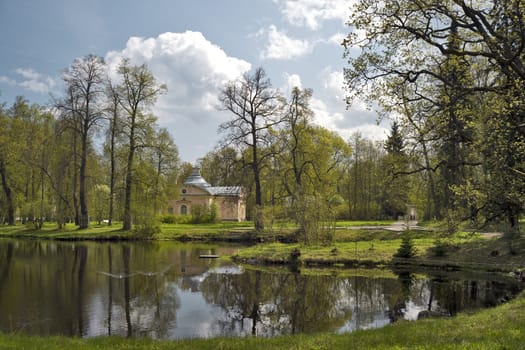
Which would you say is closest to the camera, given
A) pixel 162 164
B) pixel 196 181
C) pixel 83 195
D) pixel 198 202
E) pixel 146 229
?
pixel 146 229

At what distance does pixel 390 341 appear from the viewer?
280 inches

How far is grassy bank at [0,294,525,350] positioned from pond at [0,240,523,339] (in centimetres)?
208

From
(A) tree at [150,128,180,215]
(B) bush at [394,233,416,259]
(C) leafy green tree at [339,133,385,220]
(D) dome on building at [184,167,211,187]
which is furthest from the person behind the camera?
(D) dome on building at [184,167,211,187]

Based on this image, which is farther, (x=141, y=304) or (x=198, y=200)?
(x=198, y=200)

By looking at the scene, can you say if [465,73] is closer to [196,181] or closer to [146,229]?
[146,229]

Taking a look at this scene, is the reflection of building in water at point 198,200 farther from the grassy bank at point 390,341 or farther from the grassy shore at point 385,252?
the grassy bank at point 390,341

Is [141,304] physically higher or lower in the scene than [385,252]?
lower

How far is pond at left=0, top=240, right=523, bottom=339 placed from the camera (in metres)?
10.8

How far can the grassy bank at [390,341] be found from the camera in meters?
6.57

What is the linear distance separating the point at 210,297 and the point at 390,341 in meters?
8.13

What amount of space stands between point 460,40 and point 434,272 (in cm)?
1022

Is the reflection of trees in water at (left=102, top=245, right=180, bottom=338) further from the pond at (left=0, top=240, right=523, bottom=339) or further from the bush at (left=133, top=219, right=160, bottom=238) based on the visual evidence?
the bush at (left=133, top=219, right=160, bottom=238)

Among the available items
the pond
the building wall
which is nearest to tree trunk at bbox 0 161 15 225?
the building wall

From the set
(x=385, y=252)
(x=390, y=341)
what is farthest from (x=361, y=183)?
(x=390, y=341)
